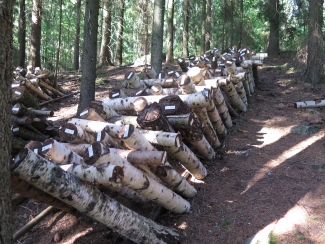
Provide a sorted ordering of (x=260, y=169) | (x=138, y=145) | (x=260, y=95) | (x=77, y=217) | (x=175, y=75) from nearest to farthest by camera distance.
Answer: (x=138, y=145) < (x=77, y=217) < (x=260, y=169) < (x=175, y=75) < (x=260, y=95)

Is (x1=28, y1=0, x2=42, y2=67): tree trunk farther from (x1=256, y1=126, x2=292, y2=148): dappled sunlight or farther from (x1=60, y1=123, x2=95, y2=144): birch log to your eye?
(x1=60, y1=123, x2=95, y2=144): birch log

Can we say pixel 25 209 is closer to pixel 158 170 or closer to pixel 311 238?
pixel 158 170

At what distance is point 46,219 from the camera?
4586 mm

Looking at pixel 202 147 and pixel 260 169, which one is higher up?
pixel 202 147

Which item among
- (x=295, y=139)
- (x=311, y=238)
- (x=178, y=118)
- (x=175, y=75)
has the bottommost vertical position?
(x=311, y=238)

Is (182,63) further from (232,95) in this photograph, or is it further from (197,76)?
(197,76)

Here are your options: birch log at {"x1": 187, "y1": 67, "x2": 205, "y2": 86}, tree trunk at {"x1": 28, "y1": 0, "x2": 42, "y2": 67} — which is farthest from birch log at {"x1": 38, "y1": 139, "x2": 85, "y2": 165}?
tree trunk at {"x1": 28, "y1": 0, "x2": 42, "y2": 67}

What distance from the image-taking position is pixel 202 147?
5320 millimetres

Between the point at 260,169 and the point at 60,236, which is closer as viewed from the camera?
the point at 60,236

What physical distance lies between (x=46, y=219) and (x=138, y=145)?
189 centimetres

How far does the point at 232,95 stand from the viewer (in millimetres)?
7965

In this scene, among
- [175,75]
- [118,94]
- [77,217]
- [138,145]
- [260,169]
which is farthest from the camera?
[175,75]

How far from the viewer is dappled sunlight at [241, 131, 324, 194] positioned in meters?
5.03

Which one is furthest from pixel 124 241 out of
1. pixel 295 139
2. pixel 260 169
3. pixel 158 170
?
pixel 295 139
